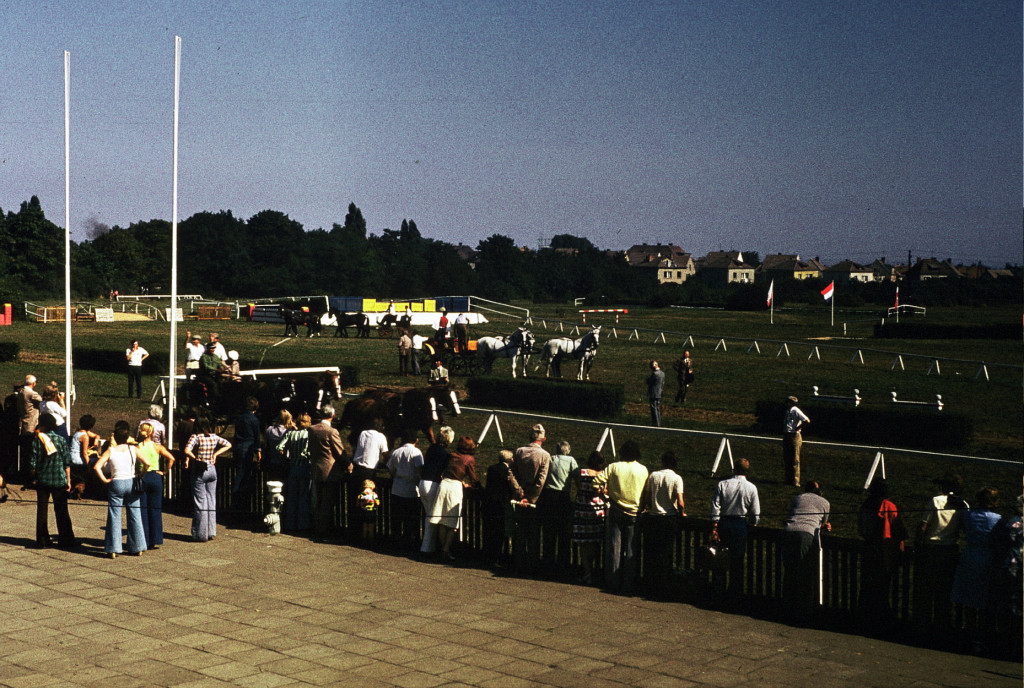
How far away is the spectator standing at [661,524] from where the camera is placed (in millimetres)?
10727

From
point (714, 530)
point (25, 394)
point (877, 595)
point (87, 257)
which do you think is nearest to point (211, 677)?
point (714, 530)

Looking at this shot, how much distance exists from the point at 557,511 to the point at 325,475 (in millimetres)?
3455

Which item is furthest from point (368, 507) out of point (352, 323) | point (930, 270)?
point (352, 323)

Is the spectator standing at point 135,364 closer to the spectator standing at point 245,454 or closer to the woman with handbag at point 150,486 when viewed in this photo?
the spectator standing at point 245,454

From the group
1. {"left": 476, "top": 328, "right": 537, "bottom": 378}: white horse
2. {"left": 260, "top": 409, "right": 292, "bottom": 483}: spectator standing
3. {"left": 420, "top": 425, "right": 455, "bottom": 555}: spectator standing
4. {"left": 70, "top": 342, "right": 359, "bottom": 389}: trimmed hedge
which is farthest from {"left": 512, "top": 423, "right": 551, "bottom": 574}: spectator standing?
{"left": 70, "top": 342, "right": 359, "bottom": 389}: trimmed hedge

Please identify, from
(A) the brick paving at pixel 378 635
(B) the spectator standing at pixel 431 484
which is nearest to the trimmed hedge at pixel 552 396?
(B) the spectator standing at pixel 431 484

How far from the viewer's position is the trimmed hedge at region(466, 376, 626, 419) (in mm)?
23953

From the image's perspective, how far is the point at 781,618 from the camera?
10047mm

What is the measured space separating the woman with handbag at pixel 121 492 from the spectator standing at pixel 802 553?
7734 millimetres

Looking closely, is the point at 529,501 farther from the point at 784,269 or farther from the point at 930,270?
the point at 784,269

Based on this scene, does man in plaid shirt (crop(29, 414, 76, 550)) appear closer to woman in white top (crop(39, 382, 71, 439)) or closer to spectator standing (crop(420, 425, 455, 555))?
woman in white top (crop(39, 382, 71, 439))

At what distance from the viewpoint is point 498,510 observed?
39.3 ft

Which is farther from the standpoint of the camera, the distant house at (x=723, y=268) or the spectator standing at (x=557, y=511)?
the distant house at (x=723, y=268)

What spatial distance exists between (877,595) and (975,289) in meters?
23.1
